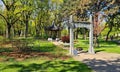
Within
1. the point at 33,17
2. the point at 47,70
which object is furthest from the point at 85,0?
the point at 33,17

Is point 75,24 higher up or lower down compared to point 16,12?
lower down

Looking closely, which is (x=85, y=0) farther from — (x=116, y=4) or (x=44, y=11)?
(x=44, y=11)

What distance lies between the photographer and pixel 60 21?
61125mm

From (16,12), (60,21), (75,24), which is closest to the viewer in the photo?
(75,24)

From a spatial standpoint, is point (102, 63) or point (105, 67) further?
point (102, 63)

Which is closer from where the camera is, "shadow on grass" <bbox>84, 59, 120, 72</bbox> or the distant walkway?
"shadow on grass" <bbox>84, 59, 120, 72</bbox>

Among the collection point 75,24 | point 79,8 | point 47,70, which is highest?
point 79,8

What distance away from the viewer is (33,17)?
62.0 m

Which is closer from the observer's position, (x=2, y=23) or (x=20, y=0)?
(x=20, y=0)

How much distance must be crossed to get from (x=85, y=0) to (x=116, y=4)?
528 cm

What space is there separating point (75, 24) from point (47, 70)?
9.86 meters

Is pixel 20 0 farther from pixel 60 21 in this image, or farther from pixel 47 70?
pixel 47 70

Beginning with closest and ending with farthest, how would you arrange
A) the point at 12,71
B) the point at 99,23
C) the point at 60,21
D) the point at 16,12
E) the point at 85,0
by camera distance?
1. the point at 12,71
2. the point at 99,23
3. the point at 85,0
4. the point at 16,12
5. the point at 60,21

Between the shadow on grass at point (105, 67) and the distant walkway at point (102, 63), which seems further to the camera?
the distant walkway at point (102, 63)
